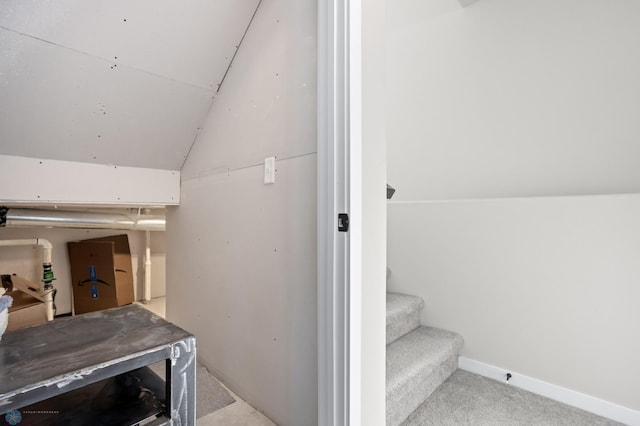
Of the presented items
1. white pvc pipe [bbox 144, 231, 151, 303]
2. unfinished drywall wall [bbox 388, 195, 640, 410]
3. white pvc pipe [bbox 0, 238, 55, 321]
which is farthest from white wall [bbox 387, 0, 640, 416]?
white pvc pipe [bbox 0, 238, 55, 321]

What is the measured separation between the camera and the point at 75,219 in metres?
2.19

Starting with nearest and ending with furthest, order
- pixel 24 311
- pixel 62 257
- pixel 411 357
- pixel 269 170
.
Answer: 1. pixel 269 170
2. pixel 411 357
3. pixel 24 311
4. pixel 62 257

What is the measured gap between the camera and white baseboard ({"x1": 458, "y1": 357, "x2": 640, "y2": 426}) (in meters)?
1.39

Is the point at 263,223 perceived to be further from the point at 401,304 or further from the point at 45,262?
the point at 45,262

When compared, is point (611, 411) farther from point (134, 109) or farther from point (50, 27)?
point (50, 27)

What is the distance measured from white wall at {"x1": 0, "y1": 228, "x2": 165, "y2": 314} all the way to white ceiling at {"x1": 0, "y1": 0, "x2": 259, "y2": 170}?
151 cm

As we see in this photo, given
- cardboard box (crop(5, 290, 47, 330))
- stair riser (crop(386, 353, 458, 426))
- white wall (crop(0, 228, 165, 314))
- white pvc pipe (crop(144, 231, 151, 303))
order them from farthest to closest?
white pvc pipe (crop(144, 231, 151, 303)), white wall (crop(0, 228, 165, 314)), cardboard box (crop(5, 290, 47, 330)), stair riser (crop(386, 353, 458, 426))

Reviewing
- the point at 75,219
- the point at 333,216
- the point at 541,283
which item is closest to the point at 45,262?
the point at 75,219

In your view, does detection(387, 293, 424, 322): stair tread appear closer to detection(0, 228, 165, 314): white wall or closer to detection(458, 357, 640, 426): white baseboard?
detection(458, 357, 640, 426): white baseboard

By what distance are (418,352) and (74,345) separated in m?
1.59

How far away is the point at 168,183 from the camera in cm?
184

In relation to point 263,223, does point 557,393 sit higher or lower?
lower

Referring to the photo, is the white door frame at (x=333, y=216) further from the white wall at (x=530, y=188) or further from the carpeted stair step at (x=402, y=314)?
the white wall at (x=530, y=188)

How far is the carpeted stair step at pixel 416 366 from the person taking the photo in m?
1.38
